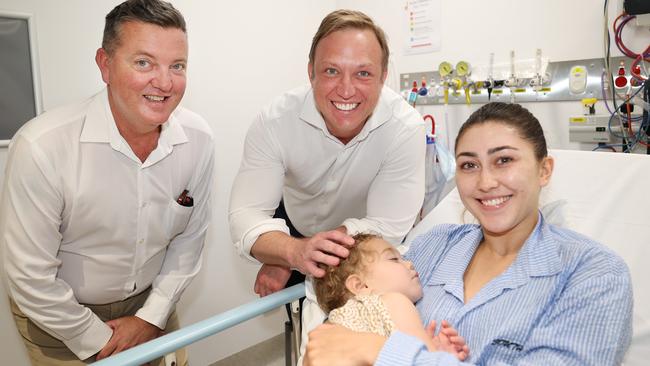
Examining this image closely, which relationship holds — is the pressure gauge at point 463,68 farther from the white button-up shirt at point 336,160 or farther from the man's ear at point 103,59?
the man's ear at point 103,59

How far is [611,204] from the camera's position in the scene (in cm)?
179

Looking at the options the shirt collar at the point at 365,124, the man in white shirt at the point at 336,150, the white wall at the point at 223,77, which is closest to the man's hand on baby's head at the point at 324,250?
the man in white shirt at the point at 336,150

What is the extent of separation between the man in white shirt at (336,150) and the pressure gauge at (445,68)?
3.62ft

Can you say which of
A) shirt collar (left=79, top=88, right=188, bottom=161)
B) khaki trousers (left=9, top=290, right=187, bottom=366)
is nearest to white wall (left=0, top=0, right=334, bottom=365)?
khaki trousers (left=9, top=290, right=187, bottom=366)

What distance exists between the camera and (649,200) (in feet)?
5.73

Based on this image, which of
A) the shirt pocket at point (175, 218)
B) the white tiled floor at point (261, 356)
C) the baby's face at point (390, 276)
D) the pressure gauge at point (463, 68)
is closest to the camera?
the baby's face at point (390, 276)

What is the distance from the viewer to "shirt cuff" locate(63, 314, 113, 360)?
A: 1.70m

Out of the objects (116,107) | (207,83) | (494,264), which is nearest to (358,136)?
(494,264)

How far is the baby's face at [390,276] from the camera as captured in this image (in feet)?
4.79

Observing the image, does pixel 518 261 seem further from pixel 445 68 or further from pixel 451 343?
pixel 445 68

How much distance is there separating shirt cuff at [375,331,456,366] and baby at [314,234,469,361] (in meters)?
0.20

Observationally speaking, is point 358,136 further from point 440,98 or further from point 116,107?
point 440,98

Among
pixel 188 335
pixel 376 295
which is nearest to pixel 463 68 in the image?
pixel 376 295

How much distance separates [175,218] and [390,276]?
97 centimetres
